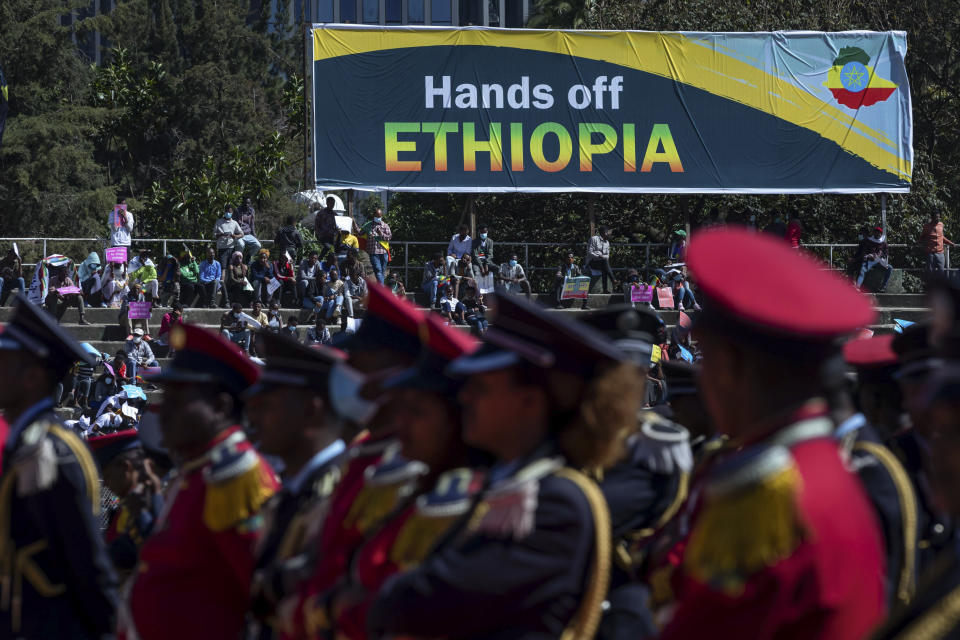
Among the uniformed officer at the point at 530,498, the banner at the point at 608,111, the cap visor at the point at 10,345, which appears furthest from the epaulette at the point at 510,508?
the banner at the point at 608,111

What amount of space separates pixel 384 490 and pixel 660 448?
86 centimetres

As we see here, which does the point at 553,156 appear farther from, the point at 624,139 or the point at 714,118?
the point at 714,118

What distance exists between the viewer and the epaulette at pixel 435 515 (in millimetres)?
2910

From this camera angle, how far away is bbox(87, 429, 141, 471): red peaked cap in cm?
608

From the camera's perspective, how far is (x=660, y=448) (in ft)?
12.5

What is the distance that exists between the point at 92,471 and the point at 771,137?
25538mm

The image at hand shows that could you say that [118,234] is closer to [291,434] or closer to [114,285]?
[114,285]

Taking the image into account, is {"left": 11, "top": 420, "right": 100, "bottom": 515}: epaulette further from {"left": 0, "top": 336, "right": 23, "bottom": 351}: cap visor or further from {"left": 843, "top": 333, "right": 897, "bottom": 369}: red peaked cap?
{"left": 843, "top": 333, "right": 897, "bottom": 369}: red peaked cap

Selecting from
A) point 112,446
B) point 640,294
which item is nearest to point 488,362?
point 112,446

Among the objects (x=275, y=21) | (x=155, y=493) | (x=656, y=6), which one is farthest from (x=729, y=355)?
(x=275, y=21)

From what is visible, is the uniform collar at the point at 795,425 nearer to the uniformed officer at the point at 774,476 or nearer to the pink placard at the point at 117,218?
the uniformed officer at the point at 774,476

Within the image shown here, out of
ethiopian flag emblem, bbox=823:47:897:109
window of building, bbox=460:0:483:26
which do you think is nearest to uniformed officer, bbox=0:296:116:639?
ethiopian flag emblem, bbox=823:47:897:109

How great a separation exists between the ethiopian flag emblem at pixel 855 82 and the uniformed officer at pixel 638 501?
26.2 m

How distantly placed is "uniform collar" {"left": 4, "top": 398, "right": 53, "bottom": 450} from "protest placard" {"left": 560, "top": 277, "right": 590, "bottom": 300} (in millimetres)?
20683
